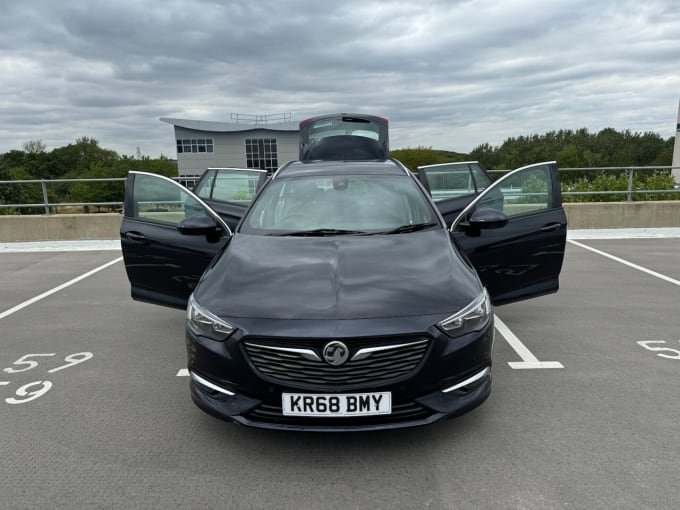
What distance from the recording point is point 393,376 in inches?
102

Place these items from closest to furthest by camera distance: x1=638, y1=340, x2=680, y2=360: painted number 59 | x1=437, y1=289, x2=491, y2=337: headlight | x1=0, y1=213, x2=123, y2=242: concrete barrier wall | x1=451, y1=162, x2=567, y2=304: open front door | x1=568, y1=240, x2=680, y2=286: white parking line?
1. x1=437, y1=289, x2=491, y2=337: headlight
2. x1=638, y1=340, x2=680, y2=360: painted number 59
3. x1=451, y1=162, x2=567, y2=304: open front door
4. x1=568, y1=240, x2=680, y2=286: white parking line
5. x1=0, y1=213, x2=123, y2=242: concrete barrier wall

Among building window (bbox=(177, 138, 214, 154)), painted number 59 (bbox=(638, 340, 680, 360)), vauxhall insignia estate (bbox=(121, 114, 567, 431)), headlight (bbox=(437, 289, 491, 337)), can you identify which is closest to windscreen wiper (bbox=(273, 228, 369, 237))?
vauxhall insignia estate (bbox=(121, 114, 567, 431))

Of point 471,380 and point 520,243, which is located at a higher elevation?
point 520,243

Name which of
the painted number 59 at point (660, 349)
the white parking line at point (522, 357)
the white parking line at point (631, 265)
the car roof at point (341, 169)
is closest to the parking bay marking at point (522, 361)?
the white parking line at point (522, 357)

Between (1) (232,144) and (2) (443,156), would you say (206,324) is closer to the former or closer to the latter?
(1) (232,144)

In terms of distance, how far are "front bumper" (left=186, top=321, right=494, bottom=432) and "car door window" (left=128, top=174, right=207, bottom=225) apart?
196cm

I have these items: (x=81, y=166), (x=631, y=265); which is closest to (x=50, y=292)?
(x=631, y=265)

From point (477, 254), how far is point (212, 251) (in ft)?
7.05

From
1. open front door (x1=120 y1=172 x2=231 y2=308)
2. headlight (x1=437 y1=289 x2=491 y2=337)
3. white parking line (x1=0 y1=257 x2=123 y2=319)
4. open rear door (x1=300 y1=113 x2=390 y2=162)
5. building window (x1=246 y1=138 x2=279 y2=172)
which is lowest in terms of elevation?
white parking line (x1=0 y1=257 x2=123 y2=319)

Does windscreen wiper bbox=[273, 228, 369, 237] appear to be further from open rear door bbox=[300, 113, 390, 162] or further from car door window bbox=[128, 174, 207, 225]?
open rear door bbox=[300, 113, 390, 162]

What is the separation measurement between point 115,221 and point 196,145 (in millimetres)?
75811

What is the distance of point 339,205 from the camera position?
12.9 feet

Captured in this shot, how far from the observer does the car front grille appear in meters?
2.55

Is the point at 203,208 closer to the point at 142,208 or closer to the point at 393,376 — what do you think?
the point at 142,208
